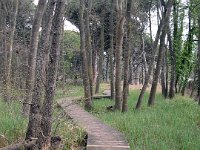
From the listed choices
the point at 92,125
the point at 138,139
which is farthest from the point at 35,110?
the point at 92,125

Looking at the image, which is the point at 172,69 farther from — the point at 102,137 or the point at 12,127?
the point at 12,127

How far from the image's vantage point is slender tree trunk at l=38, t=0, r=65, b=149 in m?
7.95

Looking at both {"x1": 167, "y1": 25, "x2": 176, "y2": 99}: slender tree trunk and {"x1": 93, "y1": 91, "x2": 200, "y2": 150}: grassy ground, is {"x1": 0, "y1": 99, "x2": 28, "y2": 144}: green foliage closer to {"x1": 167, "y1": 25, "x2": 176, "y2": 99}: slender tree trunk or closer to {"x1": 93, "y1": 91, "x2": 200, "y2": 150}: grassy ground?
{"x1": 93, "y1": 91, "x2": 200, "y2": 150}: grassy ground

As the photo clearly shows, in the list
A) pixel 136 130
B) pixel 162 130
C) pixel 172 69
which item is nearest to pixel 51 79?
pixel 136 130

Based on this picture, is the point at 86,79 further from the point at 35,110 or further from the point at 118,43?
the point at 35,110

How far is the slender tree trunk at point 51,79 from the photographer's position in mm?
7945

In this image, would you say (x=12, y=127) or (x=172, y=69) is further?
(x=172, y=69)

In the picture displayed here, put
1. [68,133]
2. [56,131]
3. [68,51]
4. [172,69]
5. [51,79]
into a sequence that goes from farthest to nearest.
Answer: [68,51], [172,69], [68,133], [56,131], [51,79]

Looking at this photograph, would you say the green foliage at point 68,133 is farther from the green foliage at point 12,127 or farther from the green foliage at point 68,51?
the green foliage at point 68,51

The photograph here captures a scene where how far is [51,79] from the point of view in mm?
7953

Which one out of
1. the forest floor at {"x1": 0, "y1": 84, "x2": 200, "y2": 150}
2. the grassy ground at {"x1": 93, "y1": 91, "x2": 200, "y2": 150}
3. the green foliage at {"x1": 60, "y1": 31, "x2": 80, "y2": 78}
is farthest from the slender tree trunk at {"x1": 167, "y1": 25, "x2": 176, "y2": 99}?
the forest floor at {"x1": 0, "y1": 84, "x2": 200, "y2": 150}

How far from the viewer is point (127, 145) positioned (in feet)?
28.8

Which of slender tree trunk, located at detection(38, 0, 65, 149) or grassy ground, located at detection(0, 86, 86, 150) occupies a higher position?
slender tree trunk, located at detection(38, 0, 65, 149)

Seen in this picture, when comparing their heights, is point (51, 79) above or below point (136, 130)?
above
